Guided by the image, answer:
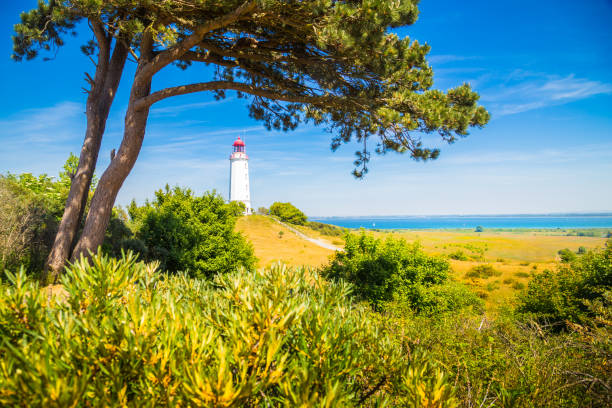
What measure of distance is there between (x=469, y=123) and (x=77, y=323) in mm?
7147

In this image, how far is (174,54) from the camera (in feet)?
24.0

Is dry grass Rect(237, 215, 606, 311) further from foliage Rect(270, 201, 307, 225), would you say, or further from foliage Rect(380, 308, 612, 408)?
foliage Rect(270, 201, 307, 225)

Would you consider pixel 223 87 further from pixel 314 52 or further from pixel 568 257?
pixel 568 257

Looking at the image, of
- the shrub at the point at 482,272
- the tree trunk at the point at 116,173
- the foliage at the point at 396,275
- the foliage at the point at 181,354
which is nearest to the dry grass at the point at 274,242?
the shrub at the point at 482,272

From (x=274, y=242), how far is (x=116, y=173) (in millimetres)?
29164

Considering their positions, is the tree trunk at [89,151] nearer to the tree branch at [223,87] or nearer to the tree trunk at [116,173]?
the tree trunk at [116,173]

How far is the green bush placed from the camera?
46.3 ft

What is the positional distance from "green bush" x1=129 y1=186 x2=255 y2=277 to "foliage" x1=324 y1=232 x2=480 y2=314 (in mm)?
4833

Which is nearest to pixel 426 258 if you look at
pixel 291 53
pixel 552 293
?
pixel 552 293

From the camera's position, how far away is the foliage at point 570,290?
9861 millimetres

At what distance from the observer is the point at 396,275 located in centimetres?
1286

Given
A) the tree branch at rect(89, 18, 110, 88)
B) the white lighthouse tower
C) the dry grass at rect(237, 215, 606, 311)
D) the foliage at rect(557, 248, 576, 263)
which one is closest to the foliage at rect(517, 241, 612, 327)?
the foliage at rect(557, 248, 576, 263)

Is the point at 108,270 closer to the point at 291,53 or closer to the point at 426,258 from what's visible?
the point at 291,53

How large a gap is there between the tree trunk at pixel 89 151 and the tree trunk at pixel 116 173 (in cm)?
58
